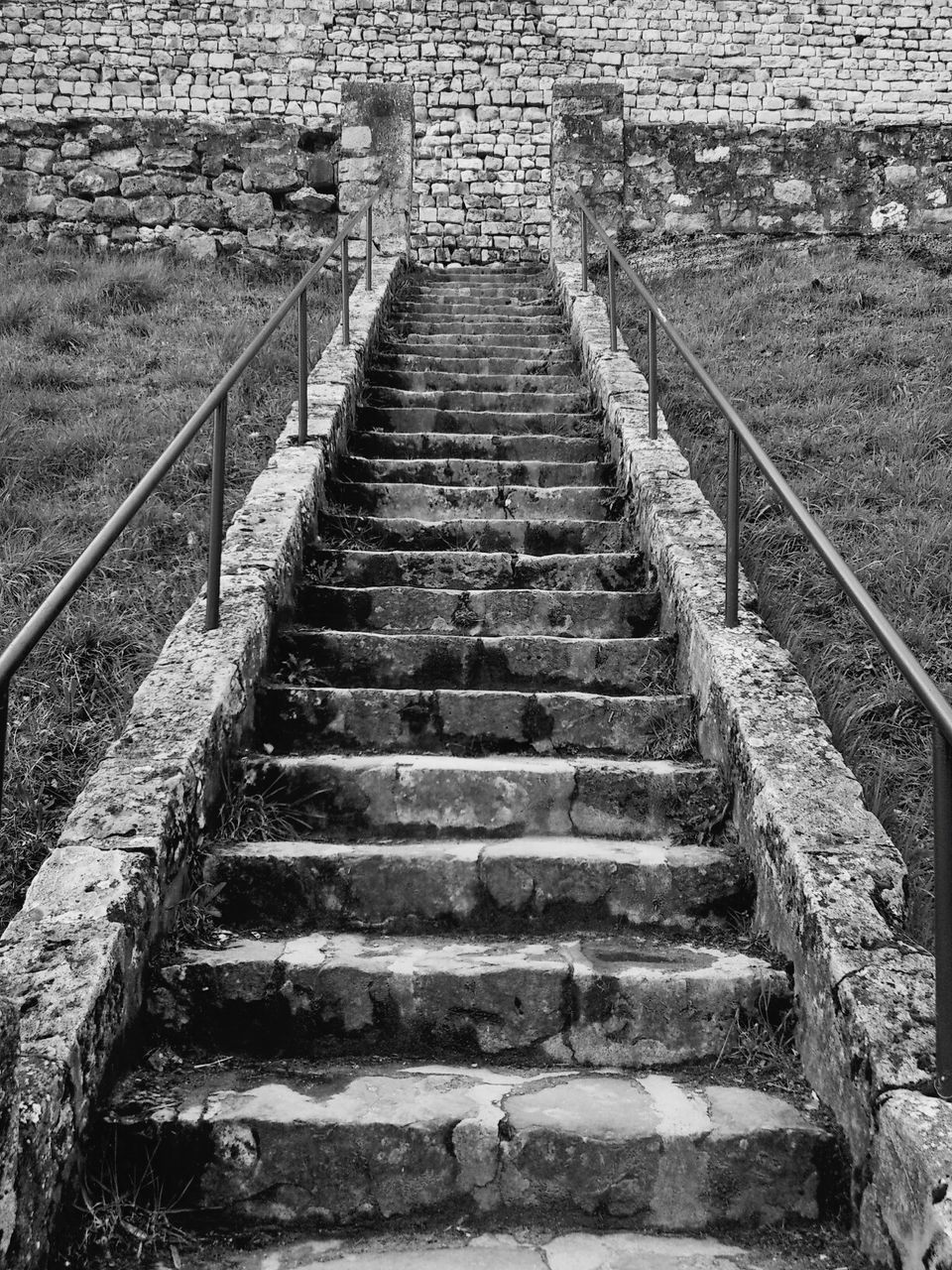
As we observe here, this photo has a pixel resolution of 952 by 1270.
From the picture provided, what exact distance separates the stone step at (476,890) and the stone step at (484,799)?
0.21 m

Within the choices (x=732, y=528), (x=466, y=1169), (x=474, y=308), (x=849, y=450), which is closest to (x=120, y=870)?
(x=466, y=1169)

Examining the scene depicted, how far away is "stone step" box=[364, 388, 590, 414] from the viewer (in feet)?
17.5

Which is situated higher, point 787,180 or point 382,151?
point 382,151

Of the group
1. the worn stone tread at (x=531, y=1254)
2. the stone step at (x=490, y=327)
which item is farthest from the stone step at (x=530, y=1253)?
the stone step at (x=490, y=327)

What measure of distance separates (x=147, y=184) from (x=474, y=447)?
5.43 meters

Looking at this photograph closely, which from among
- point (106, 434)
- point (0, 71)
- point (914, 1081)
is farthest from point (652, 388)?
→ point (0, 71)

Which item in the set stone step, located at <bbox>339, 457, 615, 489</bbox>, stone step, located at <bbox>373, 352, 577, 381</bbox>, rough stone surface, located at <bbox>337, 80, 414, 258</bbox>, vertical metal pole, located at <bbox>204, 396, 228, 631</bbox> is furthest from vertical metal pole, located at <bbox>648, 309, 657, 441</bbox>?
rough stone surface, located at <bbox>337, 80, 414, 258</bbox>

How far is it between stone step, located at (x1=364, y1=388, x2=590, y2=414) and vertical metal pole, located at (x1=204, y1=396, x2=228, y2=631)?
7.91 feet

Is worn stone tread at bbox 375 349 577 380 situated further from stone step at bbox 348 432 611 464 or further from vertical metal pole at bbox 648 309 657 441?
vertical metal pole at bbox 648 309 657 441

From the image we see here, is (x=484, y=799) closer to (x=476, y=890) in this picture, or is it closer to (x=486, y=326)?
(x=476, y=890)

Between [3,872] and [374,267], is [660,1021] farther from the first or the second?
[374,267]

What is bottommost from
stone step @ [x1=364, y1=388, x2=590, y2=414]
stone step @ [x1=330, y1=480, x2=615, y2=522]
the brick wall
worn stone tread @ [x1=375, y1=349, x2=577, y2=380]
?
stone step @ [x1=330, y1=480, x2=615, y2=522]

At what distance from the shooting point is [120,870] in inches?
83.4

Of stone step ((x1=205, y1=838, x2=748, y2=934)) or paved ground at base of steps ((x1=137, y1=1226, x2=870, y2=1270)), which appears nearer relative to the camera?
paved ground at base of steps ((x1=137, y1=1226, x2=870, y2=1270))
